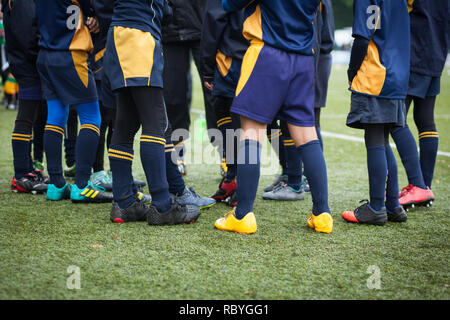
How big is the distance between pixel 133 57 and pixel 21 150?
1.63 m

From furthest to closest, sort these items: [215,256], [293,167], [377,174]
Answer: [293,167] → [377,174] → [215,256]

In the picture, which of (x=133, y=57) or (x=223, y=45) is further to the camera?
(x=223, y=45)

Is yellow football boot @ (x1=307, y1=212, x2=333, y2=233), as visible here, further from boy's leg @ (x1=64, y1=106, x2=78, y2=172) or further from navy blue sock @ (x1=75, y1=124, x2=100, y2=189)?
boy's leg @ (x1=64, y1=106, x2=78, y2=172)

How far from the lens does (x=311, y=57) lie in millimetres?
2705

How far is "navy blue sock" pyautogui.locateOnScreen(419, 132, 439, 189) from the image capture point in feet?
11.8

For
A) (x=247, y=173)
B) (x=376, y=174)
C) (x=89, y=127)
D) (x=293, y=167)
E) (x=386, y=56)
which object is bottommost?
(x=293, y=167)

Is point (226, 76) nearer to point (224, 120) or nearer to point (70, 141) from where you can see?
point (224, 120)

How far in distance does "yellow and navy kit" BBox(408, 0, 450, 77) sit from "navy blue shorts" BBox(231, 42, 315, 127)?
115cm

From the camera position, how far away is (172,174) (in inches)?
127

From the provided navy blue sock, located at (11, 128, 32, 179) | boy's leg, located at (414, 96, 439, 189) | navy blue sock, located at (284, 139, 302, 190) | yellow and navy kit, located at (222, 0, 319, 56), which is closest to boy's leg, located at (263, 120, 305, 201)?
navy blue sock, located at (284, 139, 302, 190)

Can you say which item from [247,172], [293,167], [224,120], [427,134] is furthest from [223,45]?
[427,134]

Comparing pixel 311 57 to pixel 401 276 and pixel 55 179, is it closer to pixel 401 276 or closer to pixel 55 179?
pixel 401 276
